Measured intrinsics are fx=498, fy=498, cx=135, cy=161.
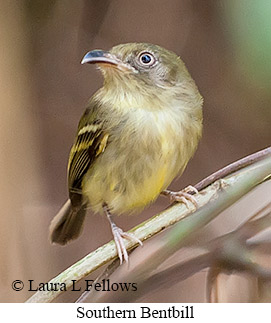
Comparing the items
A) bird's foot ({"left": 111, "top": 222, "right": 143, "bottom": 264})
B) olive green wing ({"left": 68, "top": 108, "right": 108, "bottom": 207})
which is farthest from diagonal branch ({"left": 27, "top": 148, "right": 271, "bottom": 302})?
olive green wing ({"left": 68, "top": 108, "right": 108, "bottom": 207})

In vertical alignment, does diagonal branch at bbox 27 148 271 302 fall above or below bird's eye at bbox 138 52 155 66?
below

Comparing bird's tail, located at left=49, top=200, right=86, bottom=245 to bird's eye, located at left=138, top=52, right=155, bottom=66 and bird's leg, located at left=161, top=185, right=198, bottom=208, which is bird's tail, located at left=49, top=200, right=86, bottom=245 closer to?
bird's leg, located at left=161, top=185, right=198, bottom=208

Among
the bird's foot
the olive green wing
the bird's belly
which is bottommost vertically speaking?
the bird's foot

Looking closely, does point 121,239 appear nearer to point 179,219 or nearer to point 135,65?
point 179,219

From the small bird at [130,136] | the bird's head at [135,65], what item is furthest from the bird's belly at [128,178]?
the bird's head at [135,65]

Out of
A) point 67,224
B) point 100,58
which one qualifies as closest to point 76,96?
point 100,58
